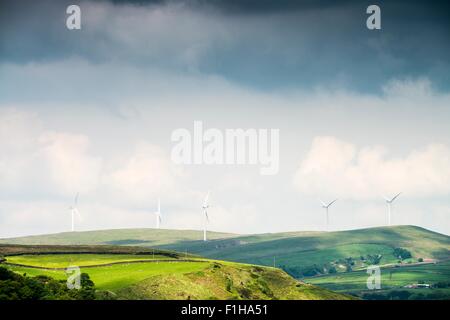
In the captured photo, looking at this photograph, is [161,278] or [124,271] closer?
[161,278]

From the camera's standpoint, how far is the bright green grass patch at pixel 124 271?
16138cm

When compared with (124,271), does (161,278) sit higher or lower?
lower

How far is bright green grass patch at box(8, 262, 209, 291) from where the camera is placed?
6353 inches

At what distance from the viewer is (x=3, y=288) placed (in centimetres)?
13850

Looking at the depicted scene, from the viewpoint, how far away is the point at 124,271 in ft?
589

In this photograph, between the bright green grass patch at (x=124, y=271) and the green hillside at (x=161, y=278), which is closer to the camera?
the green hillside at (x=161, y=278)

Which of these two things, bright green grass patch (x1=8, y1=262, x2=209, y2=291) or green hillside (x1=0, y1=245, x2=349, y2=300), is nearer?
green hillside (x1=0, y1=245, x2=349, y2=300)
